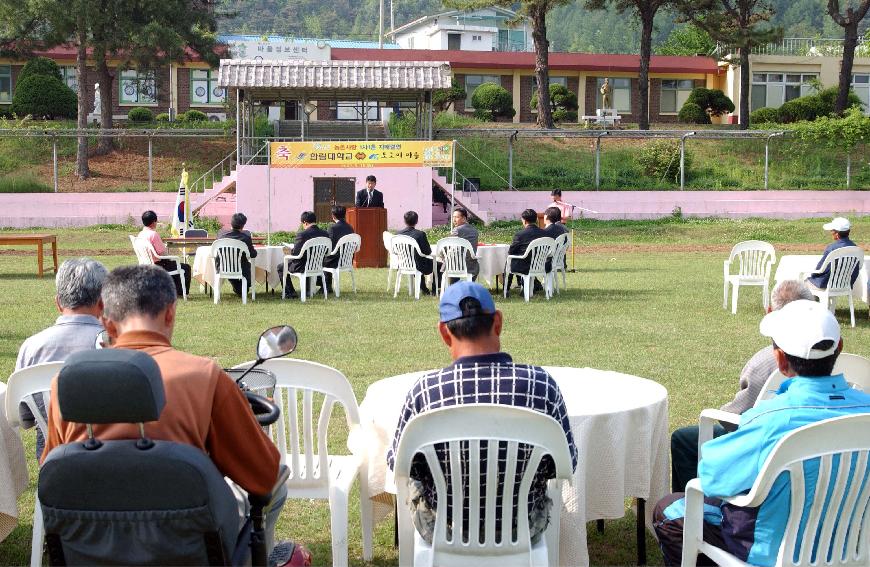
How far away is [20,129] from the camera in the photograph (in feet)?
115

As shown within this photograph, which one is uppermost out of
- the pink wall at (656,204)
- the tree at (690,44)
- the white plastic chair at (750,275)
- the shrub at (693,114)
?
the tree at (690,44)

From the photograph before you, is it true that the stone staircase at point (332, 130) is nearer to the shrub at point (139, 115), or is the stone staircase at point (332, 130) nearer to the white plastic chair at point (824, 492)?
the shrub at point (139, 115)

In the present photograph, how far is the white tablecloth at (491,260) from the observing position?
15406 millimetres

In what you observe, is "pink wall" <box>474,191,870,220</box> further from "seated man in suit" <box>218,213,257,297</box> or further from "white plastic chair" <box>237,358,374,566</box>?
"white plastic chair" <box>237,358,374,566</box>

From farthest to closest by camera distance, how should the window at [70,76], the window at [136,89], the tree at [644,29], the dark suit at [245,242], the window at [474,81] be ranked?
the window at [474,81] < the window at [136,89] < the window at [70,76] < the tree at [644,29] < the dark suit at [245,242]

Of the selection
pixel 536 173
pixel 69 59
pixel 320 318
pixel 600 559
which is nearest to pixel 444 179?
pixel 536 173

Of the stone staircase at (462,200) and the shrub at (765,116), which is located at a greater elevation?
the shrub at (765,116)

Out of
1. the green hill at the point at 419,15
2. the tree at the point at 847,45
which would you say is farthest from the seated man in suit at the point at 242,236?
the green hill at the point at 419,15

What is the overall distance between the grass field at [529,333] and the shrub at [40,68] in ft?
77.1

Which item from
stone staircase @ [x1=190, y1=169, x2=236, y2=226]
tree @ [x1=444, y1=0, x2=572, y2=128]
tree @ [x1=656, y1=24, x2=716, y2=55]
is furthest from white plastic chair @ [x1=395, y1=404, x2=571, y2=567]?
tree @ [x1=656, y1=24, x2=716, y2=55]

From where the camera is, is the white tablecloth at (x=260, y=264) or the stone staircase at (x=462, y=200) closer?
the white tablecloth at (x=260, y=264)

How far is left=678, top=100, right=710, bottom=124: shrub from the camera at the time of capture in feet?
146

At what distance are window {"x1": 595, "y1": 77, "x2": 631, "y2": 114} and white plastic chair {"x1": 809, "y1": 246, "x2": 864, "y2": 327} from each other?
3757cm

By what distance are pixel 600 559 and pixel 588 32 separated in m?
160
